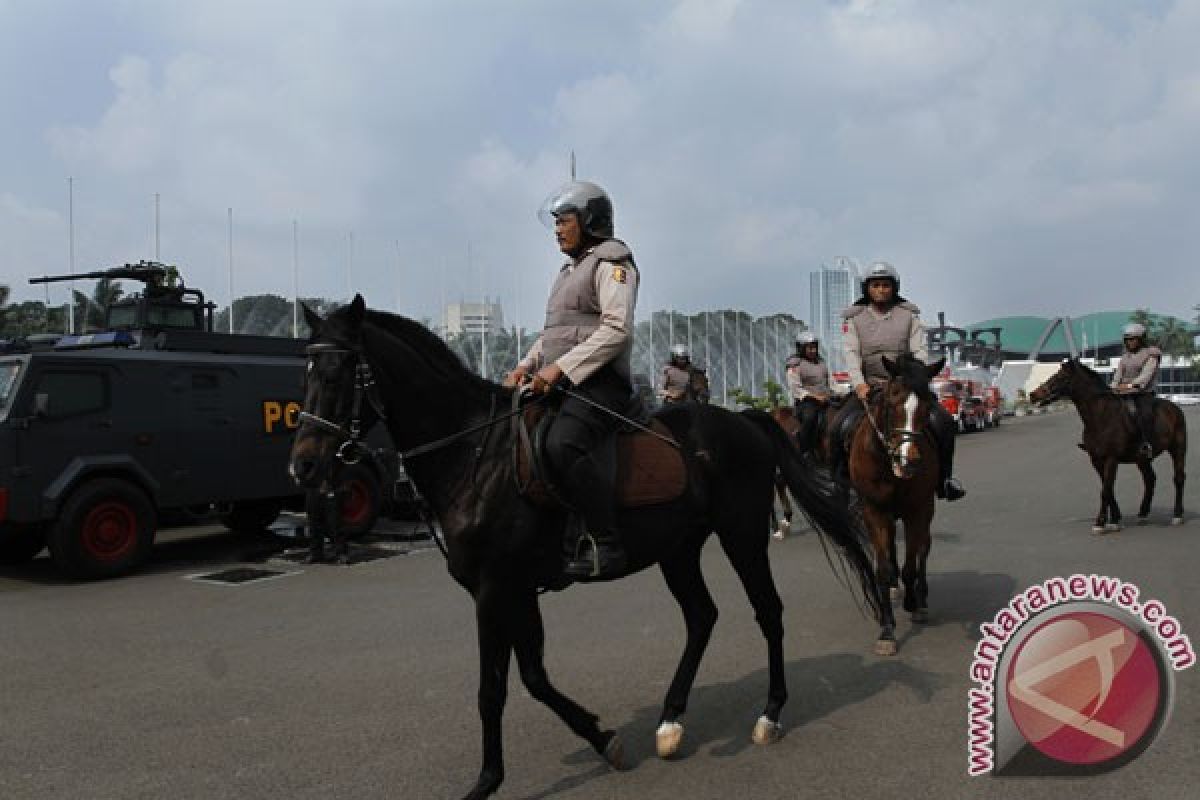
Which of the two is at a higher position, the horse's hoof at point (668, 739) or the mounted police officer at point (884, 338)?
the mounted police officer at point (884, 338)

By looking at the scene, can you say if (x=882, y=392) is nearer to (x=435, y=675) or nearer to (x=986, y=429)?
(x=435, y=675)

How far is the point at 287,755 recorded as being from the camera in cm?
458

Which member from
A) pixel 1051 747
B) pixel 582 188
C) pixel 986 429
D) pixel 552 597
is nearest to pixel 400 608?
pixel 552 597

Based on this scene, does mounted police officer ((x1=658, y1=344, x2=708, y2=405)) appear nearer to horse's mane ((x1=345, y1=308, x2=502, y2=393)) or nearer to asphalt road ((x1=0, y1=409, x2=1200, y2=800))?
asphalt road ((x1=0, y1=409, x2=1200, y2=800))

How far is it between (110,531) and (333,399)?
7.46 meters

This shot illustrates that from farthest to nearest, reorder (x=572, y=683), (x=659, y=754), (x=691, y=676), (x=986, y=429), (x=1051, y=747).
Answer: (x=986, y=429) < (x=572, y=683) < (x=691, y=676) < (x=659, y=754) < (x=1051, y=747)

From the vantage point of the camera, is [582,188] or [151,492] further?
[151,492]

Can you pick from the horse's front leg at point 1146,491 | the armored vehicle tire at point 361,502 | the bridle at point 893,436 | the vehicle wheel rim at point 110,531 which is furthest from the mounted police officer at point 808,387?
the vehicle wheel rim at point 110,531

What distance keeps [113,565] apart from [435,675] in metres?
5.69

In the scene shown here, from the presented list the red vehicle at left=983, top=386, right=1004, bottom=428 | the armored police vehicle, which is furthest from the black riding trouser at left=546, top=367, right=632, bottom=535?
the red vehicle at left=983, top=386, right=1004, bottom=428

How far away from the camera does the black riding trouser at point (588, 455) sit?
13.6 ft

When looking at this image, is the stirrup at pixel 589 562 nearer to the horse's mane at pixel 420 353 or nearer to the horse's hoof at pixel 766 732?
the horse's mane at pixel 420 353

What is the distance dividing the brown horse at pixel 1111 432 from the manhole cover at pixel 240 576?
926 centimetres

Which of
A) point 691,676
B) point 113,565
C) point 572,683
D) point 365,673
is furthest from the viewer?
point 113,565
